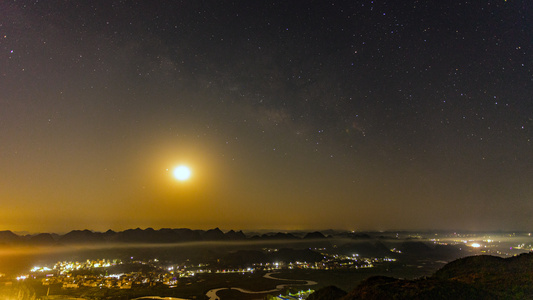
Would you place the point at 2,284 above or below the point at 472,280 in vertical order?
below

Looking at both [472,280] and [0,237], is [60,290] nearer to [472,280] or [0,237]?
[472,280]

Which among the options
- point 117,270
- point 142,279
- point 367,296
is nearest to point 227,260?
point 117,270

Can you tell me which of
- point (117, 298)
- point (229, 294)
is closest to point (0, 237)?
point (117, 298)

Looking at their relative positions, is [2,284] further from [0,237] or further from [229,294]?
[0,237]

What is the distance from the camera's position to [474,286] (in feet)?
81.3

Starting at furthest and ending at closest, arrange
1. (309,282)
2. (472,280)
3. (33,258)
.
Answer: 1. (33,258)
2. (309,282)
3. (472,280)

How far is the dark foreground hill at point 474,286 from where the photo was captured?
75.3 feet

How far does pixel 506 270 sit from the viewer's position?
29.2 metres

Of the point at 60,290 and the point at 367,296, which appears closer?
the point at 367,296

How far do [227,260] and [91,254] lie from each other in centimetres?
7142

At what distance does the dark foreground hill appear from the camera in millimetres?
22953

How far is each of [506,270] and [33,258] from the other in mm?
155564

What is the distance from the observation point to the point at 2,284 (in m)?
→ 66.3

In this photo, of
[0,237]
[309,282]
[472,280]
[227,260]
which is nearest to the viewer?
[472,280]
